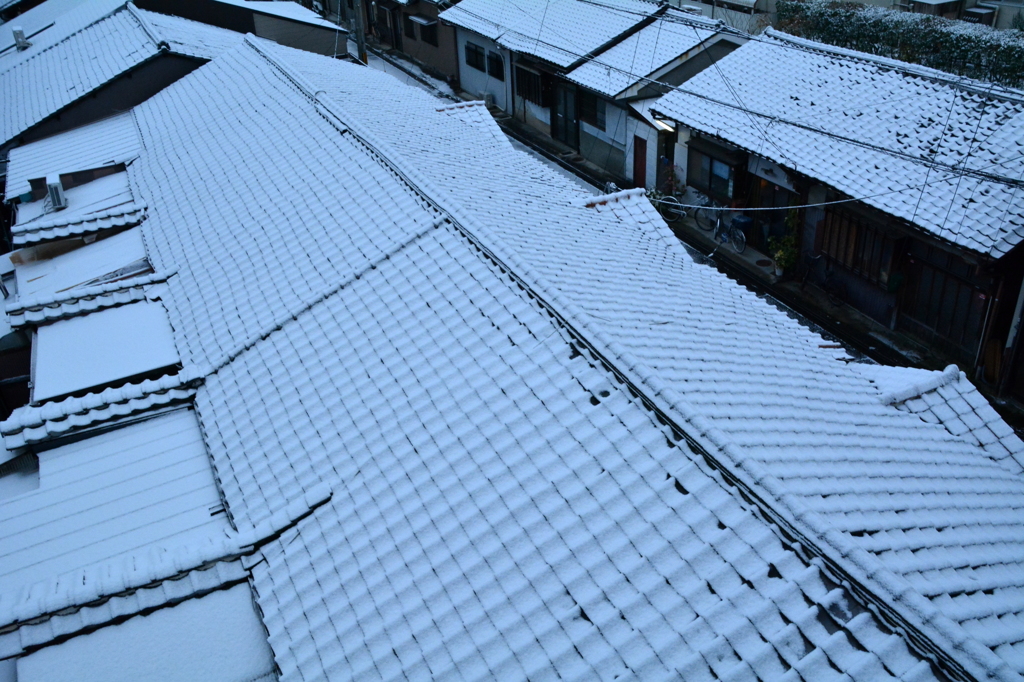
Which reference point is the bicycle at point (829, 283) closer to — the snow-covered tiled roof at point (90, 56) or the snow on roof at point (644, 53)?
the snow on roof at point (644, 53)

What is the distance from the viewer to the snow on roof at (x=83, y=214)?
1664 centimetres

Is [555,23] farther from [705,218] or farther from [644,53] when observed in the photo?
[705,218]

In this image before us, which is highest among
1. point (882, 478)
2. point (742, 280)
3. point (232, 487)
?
point (882, 478)

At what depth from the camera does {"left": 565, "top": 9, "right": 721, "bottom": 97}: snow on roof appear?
29.3 metres

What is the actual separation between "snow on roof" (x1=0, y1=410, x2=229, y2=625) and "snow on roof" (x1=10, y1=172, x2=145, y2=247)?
7351 mm

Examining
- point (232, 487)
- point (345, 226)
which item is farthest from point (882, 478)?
point (345, 226)

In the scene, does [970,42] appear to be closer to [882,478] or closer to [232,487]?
[882,478]

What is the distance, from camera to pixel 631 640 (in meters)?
6.47

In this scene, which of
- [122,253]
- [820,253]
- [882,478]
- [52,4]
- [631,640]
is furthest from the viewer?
[52,4]

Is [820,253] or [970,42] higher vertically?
[970,42]

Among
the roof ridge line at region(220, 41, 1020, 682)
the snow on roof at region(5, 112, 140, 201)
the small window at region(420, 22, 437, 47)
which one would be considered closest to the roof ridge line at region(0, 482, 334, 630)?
the roof ridge line at region(220, 41, 1020, 682)

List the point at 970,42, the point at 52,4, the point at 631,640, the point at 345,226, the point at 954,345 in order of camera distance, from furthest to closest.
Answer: the point at 52,4 < the point at 970,42 < the point at 954,345 < the point at 345,226 < the point at 631,640

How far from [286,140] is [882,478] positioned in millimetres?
13322

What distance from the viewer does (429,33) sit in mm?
44781
